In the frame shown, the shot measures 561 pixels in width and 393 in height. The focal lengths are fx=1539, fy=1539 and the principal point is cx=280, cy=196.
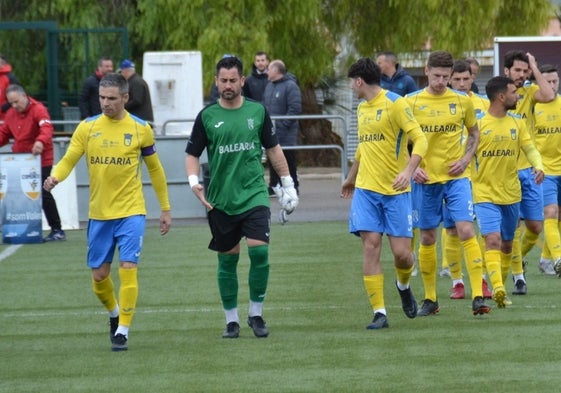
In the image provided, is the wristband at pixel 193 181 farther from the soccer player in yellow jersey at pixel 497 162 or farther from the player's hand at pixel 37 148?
the player's hand at pixel 37 148

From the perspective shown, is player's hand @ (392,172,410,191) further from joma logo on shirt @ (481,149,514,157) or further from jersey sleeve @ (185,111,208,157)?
joma logo on shirt @ (481,149,514,157)

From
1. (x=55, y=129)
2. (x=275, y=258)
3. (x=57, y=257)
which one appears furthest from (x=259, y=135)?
(x=55, y=129)

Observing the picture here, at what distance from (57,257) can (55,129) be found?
704cm

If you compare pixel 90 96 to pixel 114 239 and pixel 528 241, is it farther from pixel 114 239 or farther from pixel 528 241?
pixel 114 239

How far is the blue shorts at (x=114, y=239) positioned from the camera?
10.4 metres

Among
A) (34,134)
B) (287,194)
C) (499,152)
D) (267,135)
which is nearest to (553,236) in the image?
(499,152)

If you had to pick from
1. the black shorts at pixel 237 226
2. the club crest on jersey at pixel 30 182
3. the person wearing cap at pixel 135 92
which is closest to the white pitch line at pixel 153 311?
the black shorts at pixel 237 226

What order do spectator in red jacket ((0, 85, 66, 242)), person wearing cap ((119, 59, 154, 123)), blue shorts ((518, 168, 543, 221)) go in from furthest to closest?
person wearing cap ((119, 59, 154, 123)) → spectator in red jacket ((0, 85, 66, 242)) → blue shorts ((518, 168, 543, 221))

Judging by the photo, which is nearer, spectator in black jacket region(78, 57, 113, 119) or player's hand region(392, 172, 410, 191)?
player's hand region(392, 172, 410, 191)

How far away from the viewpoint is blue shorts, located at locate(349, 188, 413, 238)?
431 inches

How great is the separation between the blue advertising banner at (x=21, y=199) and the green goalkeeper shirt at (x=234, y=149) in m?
8.54

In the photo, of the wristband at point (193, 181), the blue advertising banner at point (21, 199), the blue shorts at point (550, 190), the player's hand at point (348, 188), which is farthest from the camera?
the blue advertising banner at point (21, 199)

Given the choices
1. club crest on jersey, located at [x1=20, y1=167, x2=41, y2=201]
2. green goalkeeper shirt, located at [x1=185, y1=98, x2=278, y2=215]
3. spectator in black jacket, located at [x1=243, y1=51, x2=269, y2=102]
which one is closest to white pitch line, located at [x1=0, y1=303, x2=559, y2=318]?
green goalkeeper shirt, located at [x1=185, y1=98, x2=278, y2=215]

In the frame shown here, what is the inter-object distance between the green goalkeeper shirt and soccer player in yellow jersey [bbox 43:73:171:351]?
44cm
